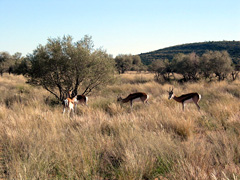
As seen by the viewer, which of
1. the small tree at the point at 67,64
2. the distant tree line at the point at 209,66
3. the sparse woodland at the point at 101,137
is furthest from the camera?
the distant tree line at the point at 209,66

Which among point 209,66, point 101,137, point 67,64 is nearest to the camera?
point 101,137

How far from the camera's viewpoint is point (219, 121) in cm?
651

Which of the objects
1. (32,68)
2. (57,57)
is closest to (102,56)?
(57,57)

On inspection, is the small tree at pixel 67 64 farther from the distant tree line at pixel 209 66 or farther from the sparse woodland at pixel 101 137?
the distant tree line at pixel 209 66

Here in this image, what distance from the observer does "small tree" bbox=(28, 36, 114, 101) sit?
1016 cm

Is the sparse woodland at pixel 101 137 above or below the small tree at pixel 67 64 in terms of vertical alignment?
below

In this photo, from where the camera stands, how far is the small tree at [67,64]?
1016 centimetres

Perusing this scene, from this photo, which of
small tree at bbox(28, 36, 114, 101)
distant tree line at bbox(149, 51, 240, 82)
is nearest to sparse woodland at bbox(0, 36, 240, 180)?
small tree at bbox(28, 36, 114, 101)

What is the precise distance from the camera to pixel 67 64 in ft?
33.5

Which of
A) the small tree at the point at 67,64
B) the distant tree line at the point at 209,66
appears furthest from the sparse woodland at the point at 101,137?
the distant tree line at the point at 209,66

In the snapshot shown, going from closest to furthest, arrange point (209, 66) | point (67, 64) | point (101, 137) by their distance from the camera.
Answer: point (101, 137)
point (67, 64)
point (209, 66)

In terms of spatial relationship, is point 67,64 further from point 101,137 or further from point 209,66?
point 209,66

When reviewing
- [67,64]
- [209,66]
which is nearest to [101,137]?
[67,64]

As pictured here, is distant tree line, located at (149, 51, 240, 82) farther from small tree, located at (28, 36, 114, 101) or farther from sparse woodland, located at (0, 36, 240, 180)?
small tree, located at (28, 36, 114, 101)
